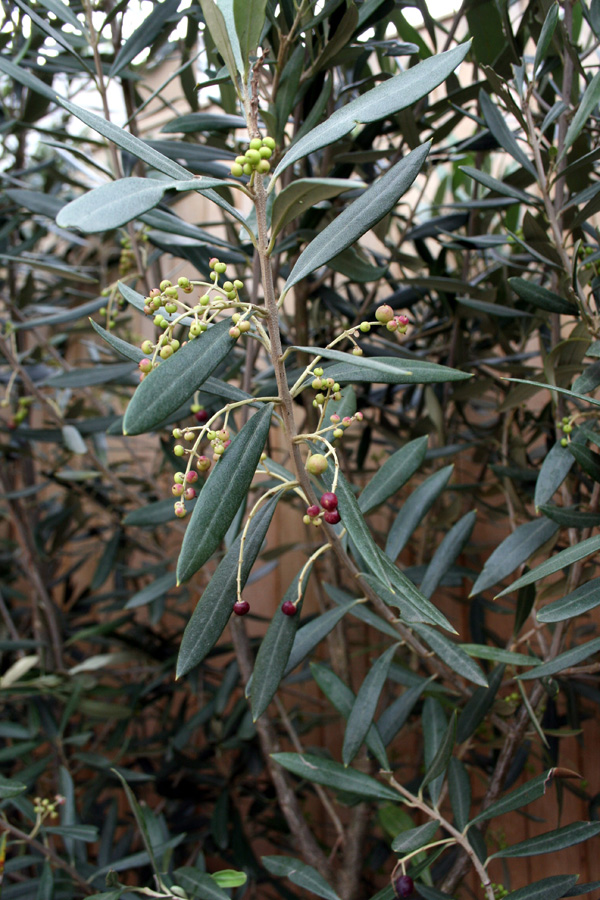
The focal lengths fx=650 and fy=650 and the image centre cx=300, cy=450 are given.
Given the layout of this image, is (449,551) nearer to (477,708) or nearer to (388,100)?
(477,708)

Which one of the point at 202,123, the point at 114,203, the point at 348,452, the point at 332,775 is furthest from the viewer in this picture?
the point at 348,452

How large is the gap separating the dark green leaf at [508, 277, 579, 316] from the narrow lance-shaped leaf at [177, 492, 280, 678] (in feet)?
1.15

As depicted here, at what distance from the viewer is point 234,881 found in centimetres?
69

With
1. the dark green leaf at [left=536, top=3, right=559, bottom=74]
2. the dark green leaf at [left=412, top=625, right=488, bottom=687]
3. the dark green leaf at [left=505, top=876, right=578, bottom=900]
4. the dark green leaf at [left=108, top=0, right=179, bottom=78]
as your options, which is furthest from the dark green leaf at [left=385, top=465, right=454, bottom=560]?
the dark green leaf at [left=108, top=0, right=179, bottom=78]

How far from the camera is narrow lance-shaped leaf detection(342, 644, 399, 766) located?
2.26 feet

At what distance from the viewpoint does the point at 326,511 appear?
0.49m

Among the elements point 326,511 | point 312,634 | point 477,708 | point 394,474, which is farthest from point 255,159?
point 477,708

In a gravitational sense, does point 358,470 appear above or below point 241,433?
below

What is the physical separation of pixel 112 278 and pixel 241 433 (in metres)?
1.50

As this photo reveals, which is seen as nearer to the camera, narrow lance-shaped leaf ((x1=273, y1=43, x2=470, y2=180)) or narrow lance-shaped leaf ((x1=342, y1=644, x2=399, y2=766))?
narrow lance-shaped leaf ((x1=273, y1=43, x2=470, y2=180))

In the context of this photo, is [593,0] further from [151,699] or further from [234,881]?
[151,699]

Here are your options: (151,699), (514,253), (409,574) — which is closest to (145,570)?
(151,699)

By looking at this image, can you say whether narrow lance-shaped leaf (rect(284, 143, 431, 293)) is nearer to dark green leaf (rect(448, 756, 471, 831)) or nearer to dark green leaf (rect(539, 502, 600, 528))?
dark green leaf (rect(539, 502, 600, 528))

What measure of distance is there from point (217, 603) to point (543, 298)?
0.47 m
